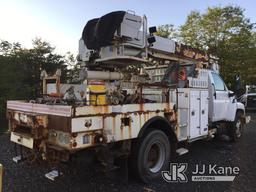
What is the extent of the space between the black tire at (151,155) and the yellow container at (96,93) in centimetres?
98

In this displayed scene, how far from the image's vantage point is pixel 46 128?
12.2ft

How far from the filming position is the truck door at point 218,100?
21.8 feet

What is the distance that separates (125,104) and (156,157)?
1.34 m

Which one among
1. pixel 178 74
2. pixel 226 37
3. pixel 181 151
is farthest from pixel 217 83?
pixel 226 37

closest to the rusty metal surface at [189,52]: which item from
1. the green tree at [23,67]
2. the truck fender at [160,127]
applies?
the truck fender at [160,127]

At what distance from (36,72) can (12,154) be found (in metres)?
10.8

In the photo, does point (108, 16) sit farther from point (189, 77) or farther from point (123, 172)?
point (123, 172)

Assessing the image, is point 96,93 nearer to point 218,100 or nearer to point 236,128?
point 218,100

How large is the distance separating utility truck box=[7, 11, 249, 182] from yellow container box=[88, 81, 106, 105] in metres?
0.01

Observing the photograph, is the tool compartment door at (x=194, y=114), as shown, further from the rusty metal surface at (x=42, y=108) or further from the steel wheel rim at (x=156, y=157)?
the rusty metal surface at (x=42, y=108)

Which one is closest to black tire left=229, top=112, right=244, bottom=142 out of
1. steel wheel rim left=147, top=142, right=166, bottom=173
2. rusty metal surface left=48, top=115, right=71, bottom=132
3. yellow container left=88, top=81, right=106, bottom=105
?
steel wheel rim left=147, top=142, right=166, bottom=173

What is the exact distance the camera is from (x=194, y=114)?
18.5 feet

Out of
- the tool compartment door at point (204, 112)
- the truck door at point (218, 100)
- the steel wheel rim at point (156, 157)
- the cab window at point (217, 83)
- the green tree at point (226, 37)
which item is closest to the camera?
the steel wheel rim at point (156, 157)

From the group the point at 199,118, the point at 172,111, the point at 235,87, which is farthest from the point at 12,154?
the point at 235,87
